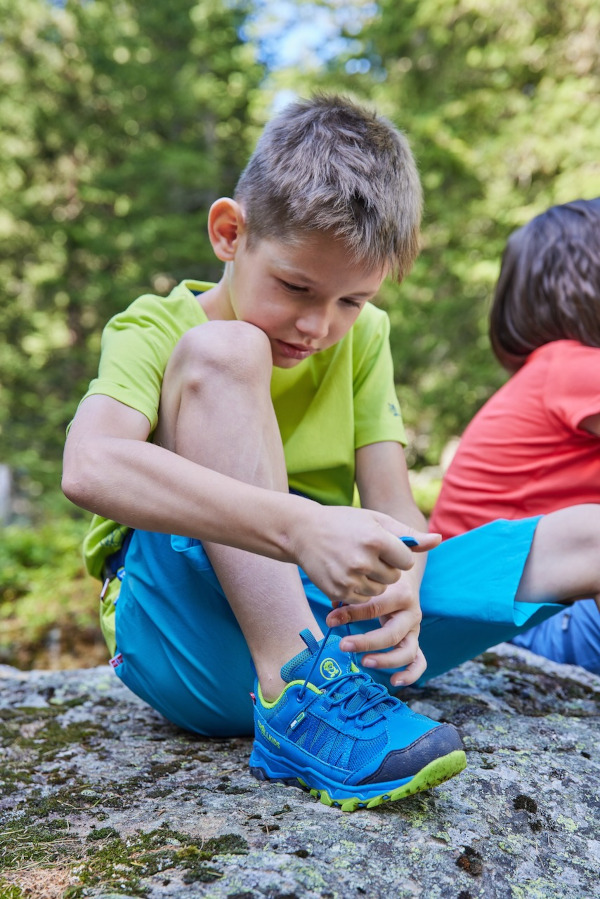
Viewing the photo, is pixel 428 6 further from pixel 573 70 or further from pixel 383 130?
pixel 383 130

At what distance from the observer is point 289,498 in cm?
130

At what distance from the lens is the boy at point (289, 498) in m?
1.37

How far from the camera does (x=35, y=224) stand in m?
11.5

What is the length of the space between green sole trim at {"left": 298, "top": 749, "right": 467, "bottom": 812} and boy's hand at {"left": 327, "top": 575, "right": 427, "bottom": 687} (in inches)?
8.1

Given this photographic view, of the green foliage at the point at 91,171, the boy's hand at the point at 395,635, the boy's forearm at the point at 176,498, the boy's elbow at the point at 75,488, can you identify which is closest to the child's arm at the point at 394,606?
the boy's hand at the point at 395,635

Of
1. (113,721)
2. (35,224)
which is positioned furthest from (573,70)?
(35,224)

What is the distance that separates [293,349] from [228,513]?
716 millimetres

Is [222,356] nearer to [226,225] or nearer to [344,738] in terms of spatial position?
[226,225]

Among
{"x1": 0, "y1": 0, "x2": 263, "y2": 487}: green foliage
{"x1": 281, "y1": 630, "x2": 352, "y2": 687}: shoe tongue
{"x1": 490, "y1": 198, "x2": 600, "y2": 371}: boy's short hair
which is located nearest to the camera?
{"x1": 281, "y1": 630, "x2": 352, "y2": 687}: shoe tongue

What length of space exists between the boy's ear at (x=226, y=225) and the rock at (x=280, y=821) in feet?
4.28

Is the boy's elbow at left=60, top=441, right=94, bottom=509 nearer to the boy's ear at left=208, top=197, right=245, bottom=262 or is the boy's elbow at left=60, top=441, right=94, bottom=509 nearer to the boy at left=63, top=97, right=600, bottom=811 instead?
the boy at left=63, top=97, right=600, bottom=811

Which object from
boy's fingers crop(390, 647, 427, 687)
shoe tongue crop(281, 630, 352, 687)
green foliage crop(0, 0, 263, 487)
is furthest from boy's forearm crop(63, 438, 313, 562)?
green foliage crop(0, 0, 263, 487)

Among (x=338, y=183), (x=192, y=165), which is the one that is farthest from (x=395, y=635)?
(x=192, y=165)

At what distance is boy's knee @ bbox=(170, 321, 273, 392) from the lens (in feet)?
5.33
